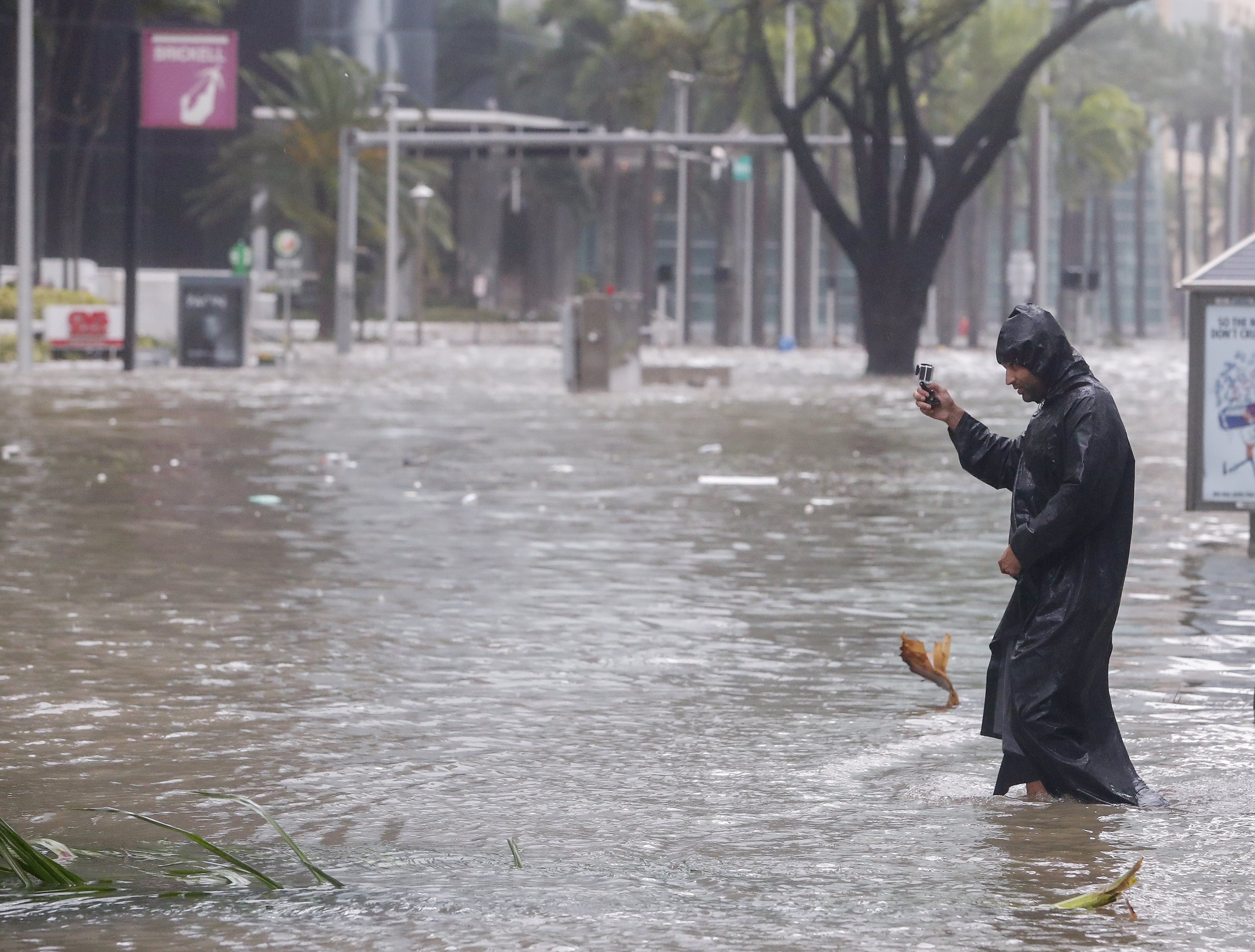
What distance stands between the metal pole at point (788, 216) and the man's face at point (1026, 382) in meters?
52.6

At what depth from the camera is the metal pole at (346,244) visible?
5203cm

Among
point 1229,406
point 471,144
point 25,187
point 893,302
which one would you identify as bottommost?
point 1229,406

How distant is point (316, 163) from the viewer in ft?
203

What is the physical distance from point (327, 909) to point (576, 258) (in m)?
80.4

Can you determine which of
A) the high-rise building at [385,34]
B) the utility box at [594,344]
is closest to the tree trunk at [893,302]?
the utility box at [594,344]

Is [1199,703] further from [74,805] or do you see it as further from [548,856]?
[74,805]

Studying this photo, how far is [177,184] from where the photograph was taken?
233 feet

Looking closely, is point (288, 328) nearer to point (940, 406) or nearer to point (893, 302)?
point (893, 302)

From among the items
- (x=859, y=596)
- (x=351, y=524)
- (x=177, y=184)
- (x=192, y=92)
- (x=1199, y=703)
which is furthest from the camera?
(x=177, y=184)

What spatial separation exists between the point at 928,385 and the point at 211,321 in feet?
117

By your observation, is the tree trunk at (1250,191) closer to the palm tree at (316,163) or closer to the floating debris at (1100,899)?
the palm tree at (316,163)

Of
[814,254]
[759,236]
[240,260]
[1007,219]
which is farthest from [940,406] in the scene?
[1007,219]

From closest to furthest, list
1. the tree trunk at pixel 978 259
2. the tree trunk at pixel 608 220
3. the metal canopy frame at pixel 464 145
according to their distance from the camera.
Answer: the metal canopy frame at pixel 464 145 → the tree trunk at pixel 608 220 → the tree trunk at pixel 978 259

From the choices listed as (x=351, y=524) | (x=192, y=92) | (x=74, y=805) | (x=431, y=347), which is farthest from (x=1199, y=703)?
(x=431, y=347)
